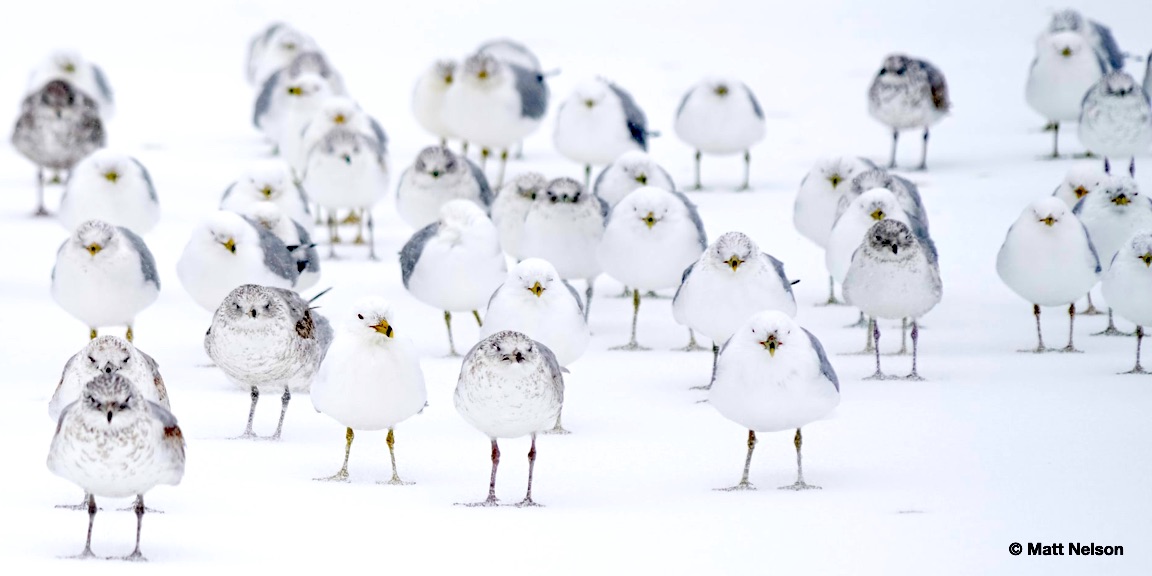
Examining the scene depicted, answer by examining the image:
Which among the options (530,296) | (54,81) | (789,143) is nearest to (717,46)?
(789,143)

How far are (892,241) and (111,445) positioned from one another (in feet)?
16.7

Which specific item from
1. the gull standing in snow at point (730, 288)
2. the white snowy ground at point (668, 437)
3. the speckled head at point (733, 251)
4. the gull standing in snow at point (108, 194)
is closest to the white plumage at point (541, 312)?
the white snowy ground at point (668, 437)

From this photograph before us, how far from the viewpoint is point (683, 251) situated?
1126 cm

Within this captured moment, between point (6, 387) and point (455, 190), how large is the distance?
169 inches

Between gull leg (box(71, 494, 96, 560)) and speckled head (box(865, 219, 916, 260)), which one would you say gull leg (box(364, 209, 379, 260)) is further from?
gull leg (box(71, 494, 96, 560))

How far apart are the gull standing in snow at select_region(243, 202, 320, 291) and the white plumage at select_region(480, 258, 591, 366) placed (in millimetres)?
2405

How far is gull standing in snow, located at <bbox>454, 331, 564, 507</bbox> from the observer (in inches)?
307

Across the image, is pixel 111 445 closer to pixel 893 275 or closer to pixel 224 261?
pixel 224 261

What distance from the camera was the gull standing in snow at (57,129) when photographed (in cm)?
1567

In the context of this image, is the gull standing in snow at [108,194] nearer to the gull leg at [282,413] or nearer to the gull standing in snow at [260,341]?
the gull standing in snow at [260,341]

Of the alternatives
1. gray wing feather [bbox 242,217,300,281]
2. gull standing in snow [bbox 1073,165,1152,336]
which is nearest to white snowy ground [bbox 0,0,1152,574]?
gull standing in snow [bbox 1073,165,1152,336]

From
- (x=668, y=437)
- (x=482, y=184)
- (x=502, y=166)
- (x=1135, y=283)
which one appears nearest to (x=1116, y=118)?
Answer: (x=1135, y=283)

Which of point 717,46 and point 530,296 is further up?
point 717,46

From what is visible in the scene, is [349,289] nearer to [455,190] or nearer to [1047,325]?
[455,190]
